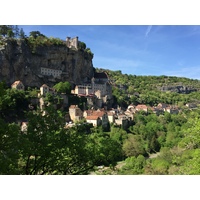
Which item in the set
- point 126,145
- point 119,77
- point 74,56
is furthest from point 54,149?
point 119,77

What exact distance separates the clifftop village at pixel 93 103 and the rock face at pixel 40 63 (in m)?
0.77

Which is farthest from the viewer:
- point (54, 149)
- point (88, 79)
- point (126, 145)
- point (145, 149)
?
point (88, 79)

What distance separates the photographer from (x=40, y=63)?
1005 inches

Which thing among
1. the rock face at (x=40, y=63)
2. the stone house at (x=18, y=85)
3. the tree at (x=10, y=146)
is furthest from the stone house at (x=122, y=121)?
the tree at (x=10, y=146)

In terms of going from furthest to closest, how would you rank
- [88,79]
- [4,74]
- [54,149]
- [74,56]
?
[88,79]
[74,56]
[4,74]
[54,149]

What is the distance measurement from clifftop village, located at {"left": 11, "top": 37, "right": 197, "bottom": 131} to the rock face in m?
0.77

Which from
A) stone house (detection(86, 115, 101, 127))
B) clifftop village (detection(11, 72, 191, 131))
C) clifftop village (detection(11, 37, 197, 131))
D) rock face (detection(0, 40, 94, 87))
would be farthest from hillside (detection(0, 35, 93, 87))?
stone house (detection(86, 115, 101, 127))

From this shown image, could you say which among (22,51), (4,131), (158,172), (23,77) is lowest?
(158,172)

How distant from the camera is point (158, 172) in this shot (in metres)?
13.4

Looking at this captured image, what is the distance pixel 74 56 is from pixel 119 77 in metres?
30.6

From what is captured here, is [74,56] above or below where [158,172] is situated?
above

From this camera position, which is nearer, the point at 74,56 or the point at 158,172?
the point at 158,172

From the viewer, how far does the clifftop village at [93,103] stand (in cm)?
2128

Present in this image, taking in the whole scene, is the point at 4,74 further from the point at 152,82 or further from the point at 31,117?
the point at 152,82
